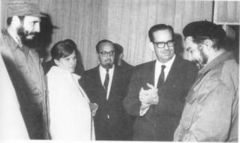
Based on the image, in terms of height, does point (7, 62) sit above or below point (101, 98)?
above

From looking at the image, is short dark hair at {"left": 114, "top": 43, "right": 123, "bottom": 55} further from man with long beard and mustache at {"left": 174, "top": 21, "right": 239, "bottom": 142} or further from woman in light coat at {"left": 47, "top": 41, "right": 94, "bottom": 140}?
man with long beard and mustache at {"left": 174, "top": 21, "right": 239, "bottom": 142}

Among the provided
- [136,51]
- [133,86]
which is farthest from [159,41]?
[133,86]

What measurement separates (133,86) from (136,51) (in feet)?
0.51

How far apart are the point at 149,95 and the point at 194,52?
270 mm

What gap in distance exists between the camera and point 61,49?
72.3 inches

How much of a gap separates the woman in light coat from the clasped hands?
0.23m

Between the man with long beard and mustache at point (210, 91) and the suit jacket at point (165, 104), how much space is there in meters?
0.03

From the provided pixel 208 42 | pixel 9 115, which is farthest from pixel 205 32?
A: pixel 9 115

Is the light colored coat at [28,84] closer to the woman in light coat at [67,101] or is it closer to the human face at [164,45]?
the woman in light coat at [67,101]

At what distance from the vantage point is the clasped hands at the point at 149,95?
1.83 m

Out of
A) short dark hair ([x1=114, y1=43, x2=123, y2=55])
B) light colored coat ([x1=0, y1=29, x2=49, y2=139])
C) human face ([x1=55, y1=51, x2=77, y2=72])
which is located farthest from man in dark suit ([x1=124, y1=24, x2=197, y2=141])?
light colored coat ([x1=0, y1=29, x2=49, y2=139])

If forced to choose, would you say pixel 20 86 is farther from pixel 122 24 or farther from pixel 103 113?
pixel 122 24

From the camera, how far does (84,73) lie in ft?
6.06

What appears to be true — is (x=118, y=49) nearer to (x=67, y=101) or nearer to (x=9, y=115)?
(x=67, y=101)
